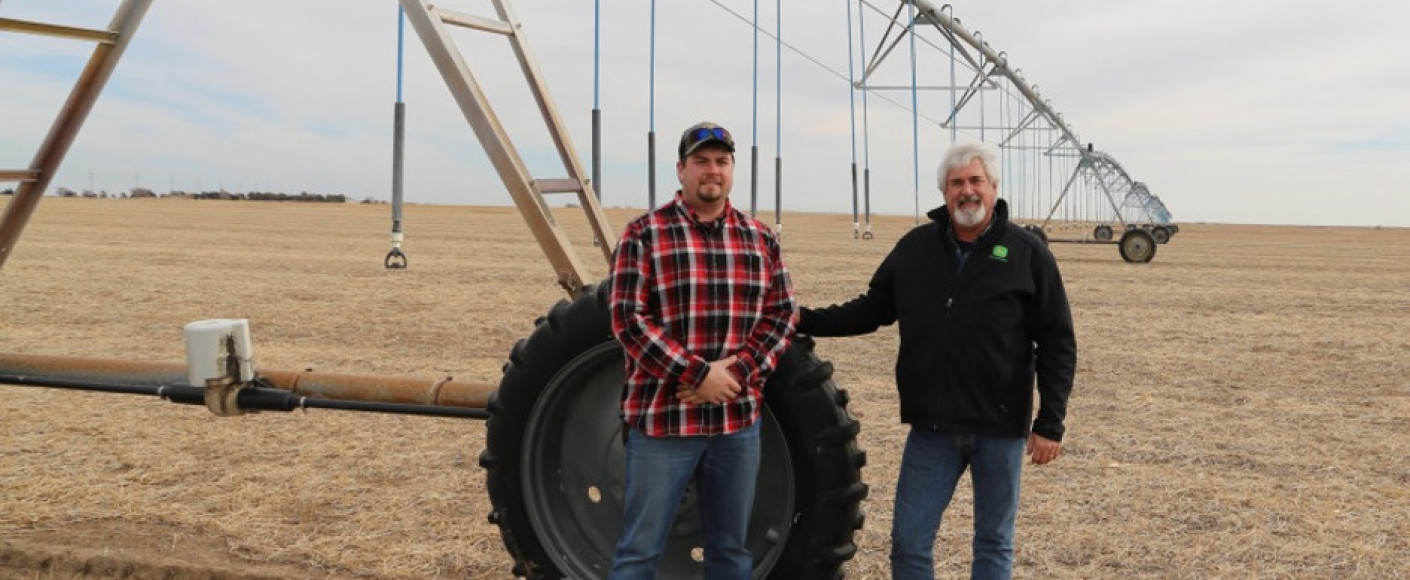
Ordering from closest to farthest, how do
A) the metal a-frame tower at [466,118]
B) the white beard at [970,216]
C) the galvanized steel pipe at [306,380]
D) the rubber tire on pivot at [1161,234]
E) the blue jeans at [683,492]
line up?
the blue jeans at [683,492]
the white beard at [970,216]
the galvanized steel pipe at [306,380]
the metal a-frame tower at [466,118]
the rubber tire on pivot at [1161,234]

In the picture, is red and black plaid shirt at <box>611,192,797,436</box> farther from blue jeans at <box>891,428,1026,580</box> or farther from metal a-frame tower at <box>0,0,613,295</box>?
metal a-frame tower at <box>0,0,613,295</box>

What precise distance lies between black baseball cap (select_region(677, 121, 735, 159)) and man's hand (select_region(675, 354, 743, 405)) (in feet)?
1.89

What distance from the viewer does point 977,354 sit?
10.3 feet

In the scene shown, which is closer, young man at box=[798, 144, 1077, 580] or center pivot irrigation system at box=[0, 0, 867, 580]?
young man at box=[798, 144, 1077, 580]

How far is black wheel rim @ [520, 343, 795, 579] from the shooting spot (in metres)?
3.44

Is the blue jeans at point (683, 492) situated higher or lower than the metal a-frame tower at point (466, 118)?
lower

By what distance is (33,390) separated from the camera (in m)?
7.38

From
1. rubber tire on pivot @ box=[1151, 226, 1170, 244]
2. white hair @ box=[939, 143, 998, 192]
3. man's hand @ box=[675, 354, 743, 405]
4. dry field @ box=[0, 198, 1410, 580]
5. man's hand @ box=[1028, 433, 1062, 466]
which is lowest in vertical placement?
dry field @ box=[0, 198, 1410, 580]

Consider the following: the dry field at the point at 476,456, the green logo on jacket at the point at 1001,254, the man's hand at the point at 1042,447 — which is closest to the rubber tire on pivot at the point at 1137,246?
the dry field at the point at 476,456

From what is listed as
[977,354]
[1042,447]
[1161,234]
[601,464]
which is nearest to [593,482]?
[601,464]

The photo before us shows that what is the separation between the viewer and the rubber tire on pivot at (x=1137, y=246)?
79.8 feet

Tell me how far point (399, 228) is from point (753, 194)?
57.4 feet

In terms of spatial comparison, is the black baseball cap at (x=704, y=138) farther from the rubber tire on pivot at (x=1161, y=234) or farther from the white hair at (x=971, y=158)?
the rubber tire on pivot at (x=1161, y=234)

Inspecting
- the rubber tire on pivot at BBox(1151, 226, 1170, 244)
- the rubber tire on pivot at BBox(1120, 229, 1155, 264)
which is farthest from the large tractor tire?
the rubber tire on pivot at BBox(1151, 226, 1170, 244)
